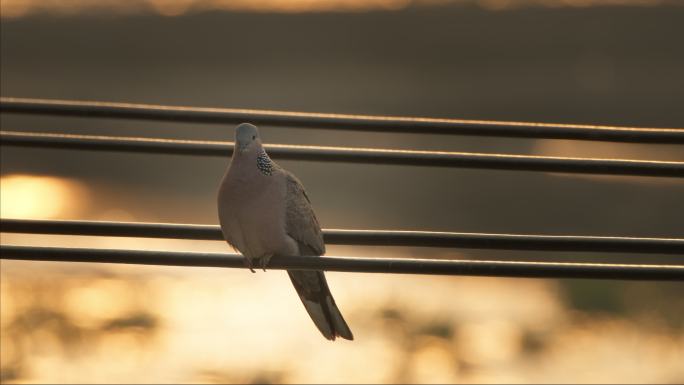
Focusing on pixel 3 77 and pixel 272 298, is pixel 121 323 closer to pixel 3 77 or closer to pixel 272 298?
pixel 272 298

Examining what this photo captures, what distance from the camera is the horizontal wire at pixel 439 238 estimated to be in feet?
13.0

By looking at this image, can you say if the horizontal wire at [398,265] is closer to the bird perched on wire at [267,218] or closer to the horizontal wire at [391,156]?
the horizontal wire at [391,156]

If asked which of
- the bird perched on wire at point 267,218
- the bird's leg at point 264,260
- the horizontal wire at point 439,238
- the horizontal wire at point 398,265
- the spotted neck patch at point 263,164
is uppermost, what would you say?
the spotted neck patch at point 263,164

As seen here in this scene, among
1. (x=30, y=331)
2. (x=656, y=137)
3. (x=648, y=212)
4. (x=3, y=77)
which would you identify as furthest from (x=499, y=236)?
(x=3, y=77)

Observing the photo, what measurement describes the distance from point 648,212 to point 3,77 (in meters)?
15.7

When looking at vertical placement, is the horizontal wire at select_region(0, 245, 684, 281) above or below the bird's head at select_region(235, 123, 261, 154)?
below

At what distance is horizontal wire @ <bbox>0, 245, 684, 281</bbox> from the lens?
12.2ft

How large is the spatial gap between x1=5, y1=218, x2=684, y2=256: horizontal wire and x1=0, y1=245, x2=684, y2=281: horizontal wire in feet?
0.42

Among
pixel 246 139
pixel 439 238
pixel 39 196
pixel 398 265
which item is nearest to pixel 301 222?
pixel 246 139

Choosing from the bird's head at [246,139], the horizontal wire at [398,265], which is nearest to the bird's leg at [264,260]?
the bird's head at [246,139]

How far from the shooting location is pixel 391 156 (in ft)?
14.8

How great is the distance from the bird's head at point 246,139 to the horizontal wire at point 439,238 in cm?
69

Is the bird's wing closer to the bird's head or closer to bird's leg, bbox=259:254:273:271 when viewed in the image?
bird's leg, bbox=259:254:273:271

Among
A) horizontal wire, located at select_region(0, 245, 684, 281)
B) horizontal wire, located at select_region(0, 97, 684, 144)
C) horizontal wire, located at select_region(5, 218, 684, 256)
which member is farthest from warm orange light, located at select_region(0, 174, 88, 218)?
horizontal wire, located at select_region(0, 245, 684, 281)
